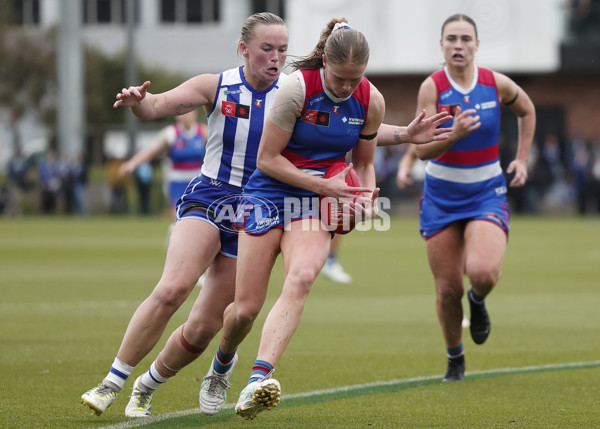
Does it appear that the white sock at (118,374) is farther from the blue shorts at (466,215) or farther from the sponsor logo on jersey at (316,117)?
the blue shorts at (466,215)

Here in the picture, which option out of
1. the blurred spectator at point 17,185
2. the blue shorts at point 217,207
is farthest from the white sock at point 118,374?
the blurred spectator at point 17,185

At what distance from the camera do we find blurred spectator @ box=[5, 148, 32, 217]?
33.7m

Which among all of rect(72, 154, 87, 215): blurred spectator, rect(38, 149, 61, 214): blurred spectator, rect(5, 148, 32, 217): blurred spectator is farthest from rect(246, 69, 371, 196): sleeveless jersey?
rect(5, 148, 32, 217): blurred spectator

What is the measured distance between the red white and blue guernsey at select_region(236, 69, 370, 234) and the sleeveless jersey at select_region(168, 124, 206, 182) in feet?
27.3

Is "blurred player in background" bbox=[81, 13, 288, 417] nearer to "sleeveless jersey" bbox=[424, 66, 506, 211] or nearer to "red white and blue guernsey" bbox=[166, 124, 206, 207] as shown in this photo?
"sleeveless jersey" bbox=[424, 66, 506, 211]

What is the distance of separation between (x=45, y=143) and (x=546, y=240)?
1252 inches

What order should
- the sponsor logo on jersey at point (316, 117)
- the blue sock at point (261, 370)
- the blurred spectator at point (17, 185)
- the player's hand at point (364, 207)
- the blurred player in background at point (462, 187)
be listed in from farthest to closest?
1. the blurred spectator at point (17, 185)
2. the blurred player in background at point (462, 187)
3. the sponsor logo on jersey at point (316, 117)
4. the player's hand at point (364, 207)
5. the blue sock at point (261, 370)

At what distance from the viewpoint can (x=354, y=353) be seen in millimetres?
8805

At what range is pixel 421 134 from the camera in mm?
6207

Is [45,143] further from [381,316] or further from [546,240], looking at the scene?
[381,316]

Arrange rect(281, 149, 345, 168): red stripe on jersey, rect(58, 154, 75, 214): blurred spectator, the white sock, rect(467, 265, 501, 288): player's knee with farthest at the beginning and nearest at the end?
rect(58, 154, 75, 214): blurred spectator
rect(467, 265, 501, 288): player's knee
the white sock
rect(281, 149, 345, 168): red stripe on jersey

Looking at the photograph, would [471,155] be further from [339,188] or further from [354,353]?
[339,188]

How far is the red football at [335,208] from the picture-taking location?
588 centimetres

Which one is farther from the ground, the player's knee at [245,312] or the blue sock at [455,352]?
the player's knee at [245,312]
